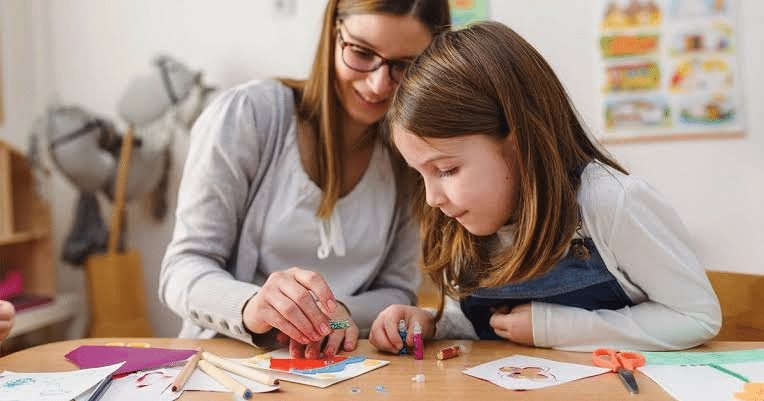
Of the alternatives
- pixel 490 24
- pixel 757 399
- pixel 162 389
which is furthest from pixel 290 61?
pixel 757 399

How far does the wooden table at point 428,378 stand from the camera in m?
0.75

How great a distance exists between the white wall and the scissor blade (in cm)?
178

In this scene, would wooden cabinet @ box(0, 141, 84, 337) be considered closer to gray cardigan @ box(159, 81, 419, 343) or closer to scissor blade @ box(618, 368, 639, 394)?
gray cardigan @ box(159, 81, 419, 343)

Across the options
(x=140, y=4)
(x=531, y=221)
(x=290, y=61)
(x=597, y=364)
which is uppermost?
(x=140, y=4)

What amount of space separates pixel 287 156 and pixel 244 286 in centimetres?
32

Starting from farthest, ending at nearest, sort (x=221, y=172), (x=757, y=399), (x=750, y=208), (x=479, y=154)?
(x=750, y=208) < (x=221, y=172) < (x=479, y=154) < (x=757, y=399)

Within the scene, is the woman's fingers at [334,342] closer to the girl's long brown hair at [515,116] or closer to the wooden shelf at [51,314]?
the girl's long brown hair at [515,116]

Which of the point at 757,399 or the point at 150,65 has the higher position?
the point at 150,65

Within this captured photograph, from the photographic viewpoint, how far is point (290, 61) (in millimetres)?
2559

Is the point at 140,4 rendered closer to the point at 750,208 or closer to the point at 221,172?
the point at 221,172

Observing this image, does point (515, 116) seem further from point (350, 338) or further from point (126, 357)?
point (126, 357)

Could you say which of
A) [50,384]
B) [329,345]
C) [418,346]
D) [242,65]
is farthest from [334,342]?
[242,65]

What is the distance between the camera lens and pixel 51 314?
2307 mm

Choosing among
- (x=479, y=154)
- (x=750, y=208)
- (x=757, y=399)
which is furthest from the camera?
(x=750, y=208)
